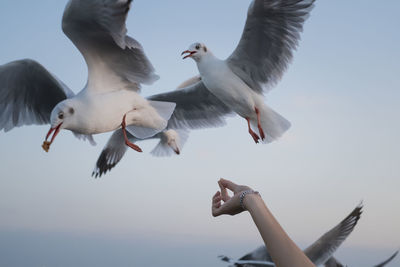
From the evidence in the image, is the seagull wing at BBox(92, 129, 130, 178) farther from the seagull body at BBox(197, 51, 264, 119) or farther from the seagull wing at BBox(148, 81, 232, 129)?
the seagull body at BBox(197, 51, 264, 119)

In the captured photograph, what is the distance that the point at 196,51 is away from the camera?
228 cm

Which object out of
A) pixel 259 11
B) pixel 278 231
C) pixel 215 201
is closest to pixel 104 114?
pixel 259 11

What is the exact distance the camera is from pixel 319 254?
2.96 m

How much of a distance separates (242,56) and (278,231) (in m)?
1.85

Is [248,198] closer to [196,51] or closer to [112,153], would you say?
[196,51]

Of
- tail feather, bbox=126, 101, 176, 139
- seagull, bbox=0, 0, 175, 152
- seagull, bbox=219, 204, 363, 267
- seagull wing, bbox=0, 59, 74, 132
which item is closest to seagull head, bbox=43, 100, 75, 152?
seagull, bbox=0, 0, 175, 152

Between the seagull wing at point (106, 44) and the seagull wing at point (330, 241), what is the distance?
1.77 meters

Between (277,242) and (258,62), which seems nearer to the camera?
(277,242)

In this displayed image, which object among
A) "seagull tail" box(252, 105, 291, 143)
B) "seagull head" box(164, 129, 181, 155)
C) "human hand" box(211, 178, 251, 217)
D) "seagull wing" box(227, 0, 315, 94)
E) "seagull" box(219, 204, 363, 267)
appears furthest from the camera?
"seagull head" box(164, 129, 181, 155)

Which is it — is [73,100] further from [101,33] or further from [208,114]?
[208,114]

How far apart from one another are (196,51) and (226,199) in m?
1.72

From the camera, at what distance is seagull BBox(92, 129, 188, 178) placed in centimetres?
344

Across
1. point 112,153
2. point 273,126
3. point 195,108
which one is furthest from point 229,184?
point 112,153

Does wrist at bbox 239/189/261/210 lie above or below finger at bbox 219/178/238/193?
above
